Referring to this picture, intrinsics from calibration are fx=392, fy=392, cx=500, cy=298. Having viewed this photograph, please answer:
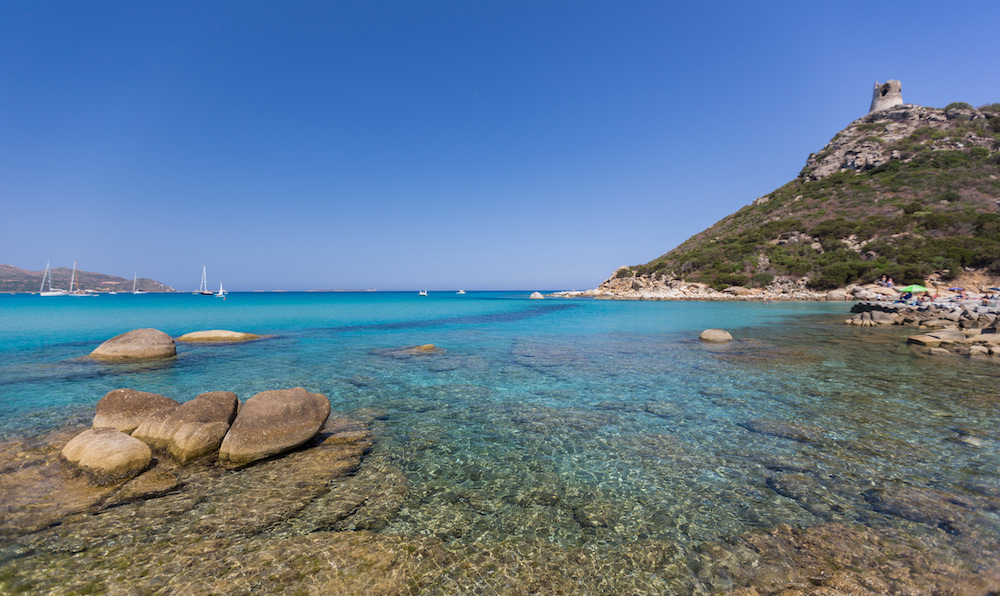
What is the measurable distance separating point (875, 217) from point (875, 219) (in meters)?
1.33

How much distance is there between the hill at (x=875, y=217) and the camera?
62.3 m

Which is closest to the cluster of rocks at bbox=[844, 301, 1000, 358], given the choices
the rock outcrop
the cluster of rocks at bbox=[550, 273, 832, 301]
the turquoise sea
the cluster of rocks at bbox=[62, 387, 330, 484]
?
the turquoise sea

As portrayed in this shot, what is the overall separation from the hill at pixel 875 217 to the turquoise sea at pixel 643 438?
63.5m

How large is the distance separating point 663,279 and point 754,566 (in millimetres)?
94289

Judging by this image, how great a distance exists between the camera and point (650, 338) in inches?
985

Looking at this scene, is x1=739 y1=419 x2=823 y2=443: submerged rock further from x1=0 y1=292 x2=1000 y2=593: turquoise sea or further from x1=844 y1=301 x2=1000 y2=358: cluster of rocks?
x1=844 y1=301 x2=1000 y2=358: cluster of rocks

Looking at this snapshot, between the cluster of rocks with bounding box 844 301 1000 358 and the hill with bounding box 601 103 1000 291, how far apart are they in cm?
3535

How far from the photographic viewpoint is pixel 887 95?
116438mm

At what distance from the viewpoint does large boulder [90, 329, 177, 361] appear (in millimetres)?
17031

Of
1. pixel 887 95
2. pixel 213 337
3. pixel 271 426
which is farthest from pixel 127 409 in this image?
pixel 887 95

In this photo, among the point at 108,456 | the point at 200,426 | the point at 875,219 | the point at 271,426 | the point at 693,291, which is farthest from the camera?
the point at 693,291

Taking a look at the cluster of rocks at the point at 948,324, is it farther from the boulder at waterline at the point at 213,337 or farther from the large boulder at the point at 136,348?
the boulder at waterline at the point at 213,337

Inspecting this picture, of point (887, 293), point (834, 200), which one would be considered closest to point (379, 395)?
point (887, 293)

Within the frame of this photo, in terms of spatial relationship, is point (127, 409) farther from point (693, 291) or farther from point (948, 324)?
point (693, 291)
